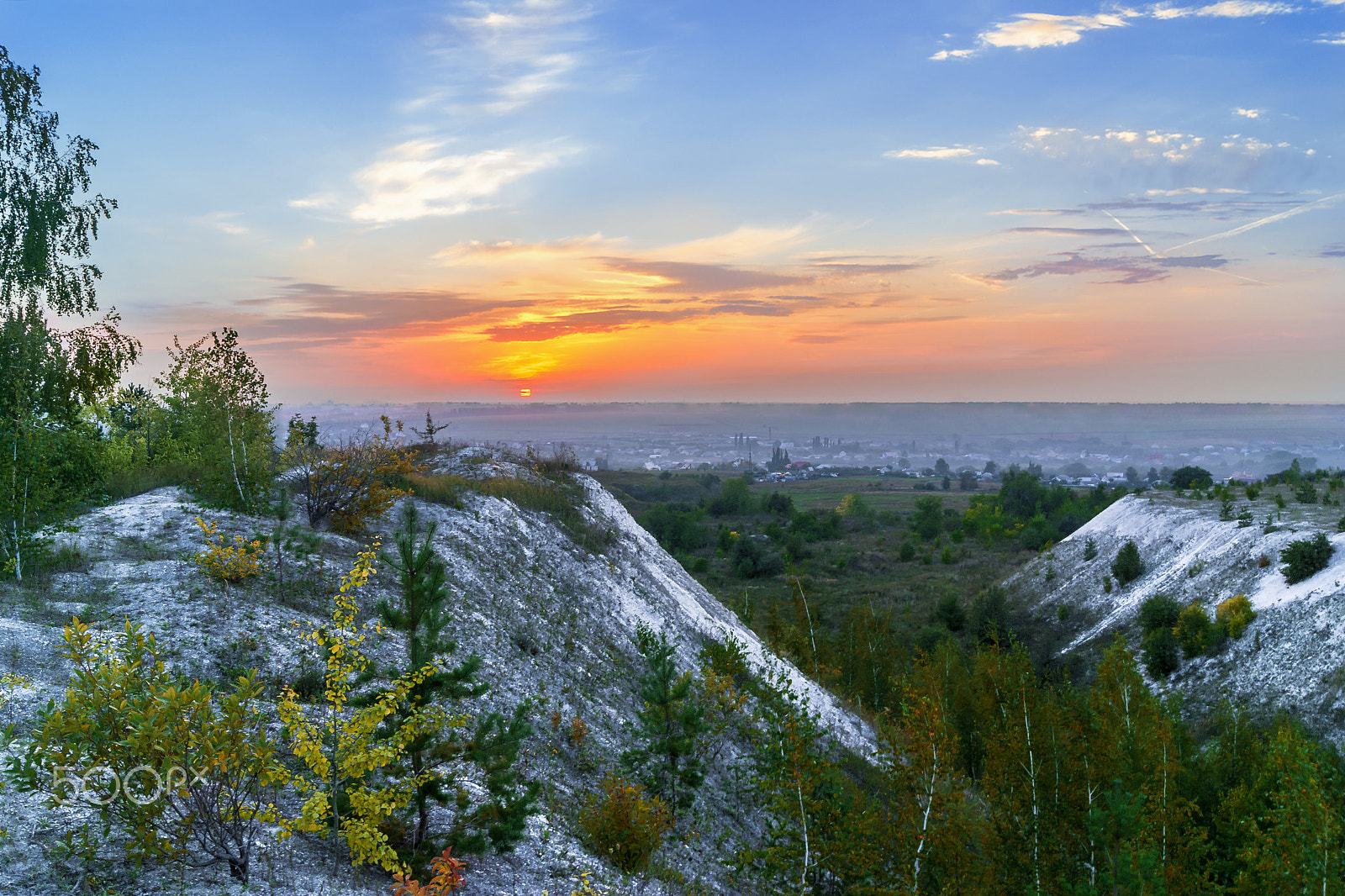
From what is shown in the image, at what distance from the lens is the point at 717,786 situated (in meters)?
15.5

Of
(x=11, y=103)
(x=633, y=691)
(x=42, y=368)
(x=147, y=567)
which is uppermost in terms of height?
(x=11, y=103)

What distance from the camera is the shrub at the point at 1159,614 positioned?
38.4 metres

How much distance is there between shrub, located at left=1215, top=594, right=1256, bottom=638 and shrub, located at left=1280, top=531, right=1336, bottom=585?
240 centimetres

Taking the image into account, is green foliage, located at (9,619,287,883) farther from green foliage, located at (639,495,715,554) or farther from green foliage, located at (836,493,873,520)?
green foliage, located at (836,493,873,520)

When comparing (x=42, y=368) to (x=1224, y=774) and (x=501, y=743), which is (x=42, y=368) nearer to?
(x=501, y=743)

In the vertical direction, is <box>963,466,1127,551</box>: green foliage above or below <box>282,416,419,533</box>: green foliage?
below

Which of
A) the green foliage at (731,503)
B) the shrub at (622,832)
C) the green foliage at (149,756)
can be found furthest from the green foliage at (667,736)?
the green foliage at (731,503)

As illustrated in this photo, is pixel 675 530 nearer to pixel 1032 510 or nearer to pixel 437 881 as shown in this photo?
pixel 1032 510

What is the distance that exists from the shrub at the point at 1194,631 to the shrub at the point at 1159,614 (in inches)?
63.1

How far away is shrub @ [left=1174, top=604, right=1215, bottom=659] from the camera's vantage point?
34.7m

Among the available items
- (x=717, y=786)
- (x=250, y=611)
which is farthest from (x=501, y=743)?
(x=717, y=786)

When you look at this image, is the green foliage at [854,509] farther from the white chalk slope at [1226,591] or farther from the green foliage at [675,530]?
the white chalk slope at [1226,591]

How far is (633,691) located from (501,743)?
30.5ft

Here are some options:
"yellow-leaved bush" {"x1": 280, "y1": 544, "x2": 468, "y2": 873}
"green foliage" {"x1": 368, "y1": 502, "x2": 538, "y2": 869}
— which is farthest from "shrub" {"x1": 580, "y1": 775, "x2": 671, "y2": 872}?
"yellow-leaved bush" {"x1": 280, "y1": 544, "x2": 468, "y2": 873}
